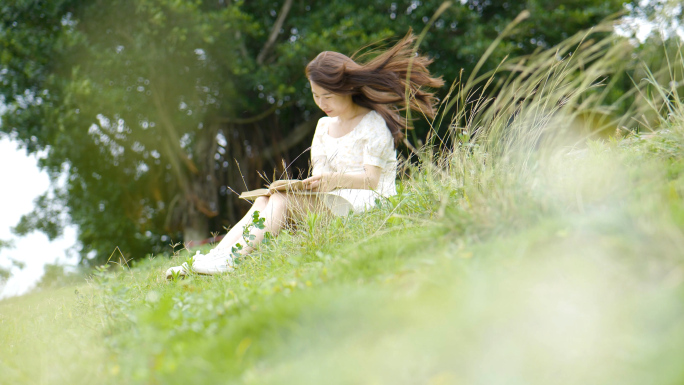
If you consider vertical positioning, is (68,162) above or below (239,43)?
below

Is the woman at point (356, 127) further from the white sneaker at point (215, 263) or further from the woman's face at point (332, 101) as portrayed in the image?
the white sneaker at point (215, 263)

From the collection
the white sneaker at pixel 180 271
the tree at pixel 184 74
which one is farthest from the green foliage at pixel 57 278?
the white sneaker at pixel 180 271

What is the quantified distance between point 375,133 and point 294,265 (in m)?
1.62

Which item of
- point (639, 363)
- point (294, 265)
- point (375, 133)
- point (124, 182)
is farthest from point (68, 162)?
point (639, 363)

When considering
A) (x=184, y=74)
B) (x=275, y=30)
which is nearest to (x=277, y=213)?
(x=184, y=74)

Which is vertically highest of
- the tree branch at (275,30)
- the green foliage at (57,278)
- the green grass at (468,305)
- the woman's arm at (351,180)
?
the tree branch at (275,30)

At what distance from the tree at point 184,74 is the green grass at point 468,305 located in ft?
16.4

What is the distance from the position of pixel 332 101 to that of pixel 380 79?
41cm

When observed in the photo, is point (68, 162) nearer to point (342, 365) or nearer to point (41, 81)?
point (41, 81)

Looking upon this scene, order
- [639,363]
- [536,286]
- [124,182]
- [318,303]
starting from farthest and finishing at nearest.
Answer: [124,182]
[318,303]
[536,286]
[639,363]

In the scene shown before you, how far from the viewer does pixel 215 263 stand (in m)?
3.21

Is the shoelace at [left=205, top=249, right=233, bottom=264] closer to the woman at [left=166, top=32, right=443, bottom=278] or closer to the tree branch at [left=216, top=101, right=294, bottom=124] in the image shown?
the woman at [left=166, top=32, right=443, bottom=278]

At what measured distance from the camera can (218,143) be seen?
34.5 feet

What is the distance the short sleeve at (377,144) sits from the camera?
12.5ft
